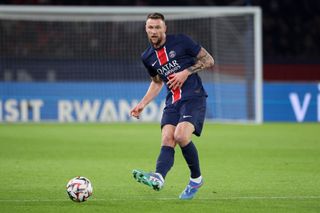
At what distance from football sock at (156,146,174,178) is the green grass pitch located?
0.33 meters

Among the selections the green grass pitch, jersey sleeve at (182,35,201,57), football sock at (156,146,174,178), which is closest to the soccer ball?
the green grass pitch

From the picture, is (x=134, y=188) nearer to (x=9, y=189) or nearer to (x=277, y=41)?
(x=9, y=189)

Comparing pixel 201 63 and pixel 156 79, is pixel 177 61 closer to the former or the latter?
pixel 201 63

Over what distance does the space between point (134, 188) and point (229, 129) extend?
444 inches

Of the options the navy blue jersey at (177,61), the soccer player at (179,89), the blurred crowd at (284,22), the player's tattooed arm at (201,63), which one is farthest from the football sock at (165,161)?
the blurred crowd at (284,22)

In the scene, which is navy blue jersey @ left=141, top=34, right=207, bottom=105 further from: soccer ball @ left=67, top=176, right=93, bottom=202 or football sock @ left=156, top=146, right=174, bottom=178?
soccer ball @ left=67, top=176, right=93, bottom=202

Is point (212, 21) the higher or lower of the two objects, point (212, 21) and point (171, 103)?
the lower

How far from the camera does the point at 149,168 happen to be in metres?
11.5

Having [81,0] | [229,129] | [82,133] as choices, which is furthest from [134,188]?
[81,0]

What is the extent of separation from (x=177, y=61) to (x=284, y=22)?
2071 cm

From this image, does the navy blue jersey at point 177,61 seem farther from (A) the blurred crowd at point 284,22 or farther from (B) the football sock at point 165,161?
(A) the blurred crowd at point 284,22

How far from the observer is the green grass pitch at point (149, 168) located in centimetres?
781

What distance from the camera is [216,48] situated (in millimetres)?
22438

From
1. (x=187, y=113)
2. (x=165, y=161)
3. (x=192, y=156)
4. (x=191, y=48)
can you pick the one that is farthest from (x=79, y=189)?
(x=191, y=48)
